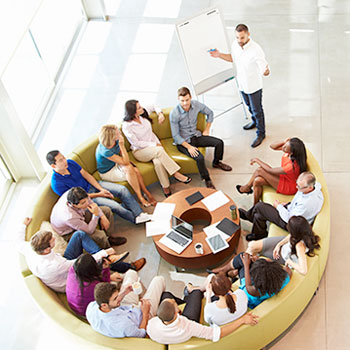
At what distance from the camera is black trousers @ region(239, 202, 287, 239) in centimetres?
506

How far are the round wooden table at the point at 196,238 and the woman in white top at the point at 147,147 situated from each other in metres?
0.46

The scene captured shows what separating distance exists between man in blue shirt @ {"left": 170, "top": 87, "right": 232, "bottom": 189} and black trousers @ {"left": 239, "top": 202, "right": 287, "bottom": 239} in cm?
88

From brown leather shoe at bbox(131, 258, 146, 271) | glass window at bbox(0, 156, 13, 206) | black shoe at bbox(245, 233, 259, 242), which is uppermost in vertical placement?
glass window at bbox(0, 156, 13, 206)

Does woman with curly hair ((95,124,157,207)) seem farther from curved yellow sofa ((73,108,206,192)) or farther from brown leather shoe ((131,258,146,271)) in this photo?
brown leather shoe ((131,258,146,271))

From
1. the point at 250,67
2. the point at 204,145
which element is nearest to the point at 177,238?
the point at 204,145

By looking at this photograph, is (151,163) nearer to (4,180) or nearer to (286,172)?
(286,172)

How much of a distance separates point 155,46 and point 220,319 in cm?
586

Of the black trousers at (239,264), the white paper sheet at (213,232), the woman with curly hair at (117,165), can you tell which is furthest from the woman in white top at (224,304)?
the woman with curly hair at (117,165)

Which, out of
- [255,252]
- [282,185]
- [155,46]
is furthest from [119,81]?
[255,252]

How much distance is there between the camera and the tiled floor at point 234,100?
512cm

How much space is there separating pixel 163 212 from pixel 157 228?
0.75 feet

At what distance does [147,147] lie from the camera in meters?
6.05

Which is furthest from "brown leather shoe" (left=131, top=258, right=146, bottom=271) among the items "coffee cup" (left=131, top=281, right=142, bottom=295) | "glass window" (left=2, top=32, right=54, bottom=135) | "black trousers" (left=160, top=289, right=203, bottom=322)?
"glass window" (left=2, top=32, right=54, bottom=135)

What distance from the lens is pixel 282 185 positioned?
17.5 feet
